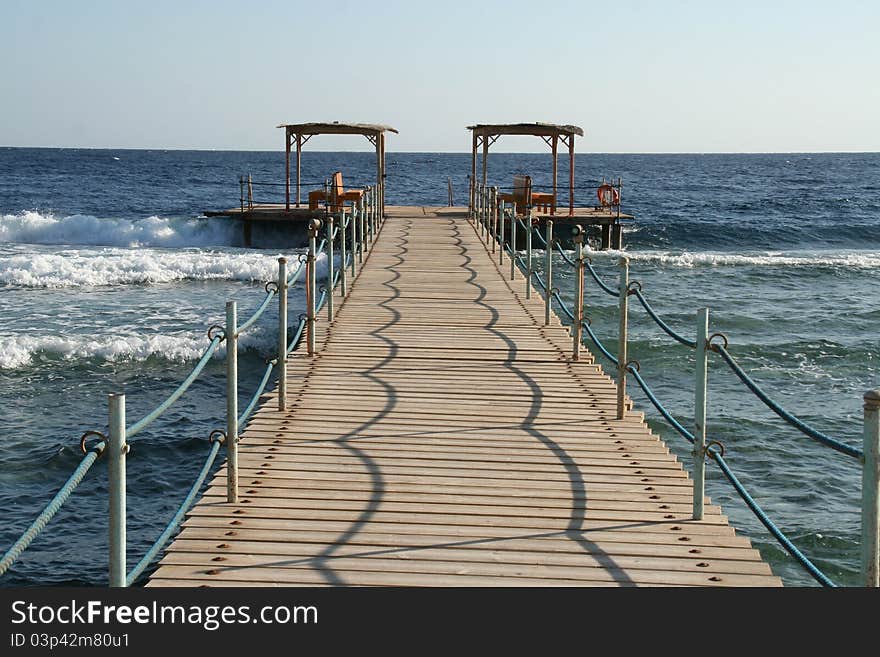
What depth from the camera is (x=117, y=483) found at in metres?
3.77

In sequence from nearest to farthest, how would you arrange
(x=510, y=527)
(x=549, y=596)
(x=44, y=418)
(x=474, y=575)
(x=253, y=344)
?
(x=549, y=596)
(x=474, y=575)
(x=510, y=527)
(x=44, y=418)
(x=253, y=344)

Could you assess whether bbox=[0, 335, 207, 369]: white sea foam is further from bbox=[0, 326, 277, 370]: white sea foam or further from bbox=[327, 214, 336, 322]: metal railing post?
bbox=[327, 214, 336, 322]: metal railing post

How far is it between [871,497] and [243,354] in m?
13.0

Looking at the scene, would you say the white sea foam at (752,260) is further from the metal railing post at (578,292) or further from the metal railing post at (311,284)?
the metal railing post at (311,284)

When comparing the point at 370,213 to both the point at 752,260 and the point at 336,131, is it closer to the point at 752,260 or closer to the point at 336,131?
the point at 336,131

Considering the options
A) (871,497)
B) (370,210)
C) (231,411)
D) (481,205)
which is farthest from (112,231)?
(871,497)

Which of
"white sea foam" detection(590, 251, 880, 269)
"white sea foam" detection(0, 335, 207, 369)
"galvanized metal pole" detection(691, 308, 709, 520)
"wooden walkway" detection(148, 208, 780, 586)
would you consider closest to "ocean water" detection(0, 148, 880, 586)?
"white sea foam" detection(0, 335, 207, 369)

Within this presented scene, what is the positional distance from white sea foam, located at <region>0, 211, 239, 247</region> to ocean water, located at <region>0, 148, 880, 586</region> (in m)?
0.08

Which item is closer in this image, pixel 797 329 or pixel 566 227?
→ pixel 797 329

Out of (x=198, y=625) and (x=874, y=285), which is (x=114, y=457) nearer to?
(x=198, y=625)

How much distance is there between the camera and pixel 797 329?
765 inches

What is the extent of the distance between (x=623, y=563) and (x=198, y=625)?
1854 millimetres

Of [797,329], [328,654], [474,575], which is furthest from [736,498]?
[797,329]

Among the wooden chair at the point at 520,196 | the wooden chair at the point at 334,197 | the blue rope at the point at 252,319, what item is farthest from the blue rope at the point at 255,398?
the wooden chair at the point at 520,196
